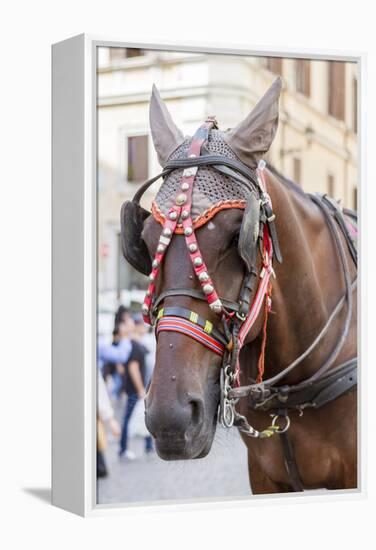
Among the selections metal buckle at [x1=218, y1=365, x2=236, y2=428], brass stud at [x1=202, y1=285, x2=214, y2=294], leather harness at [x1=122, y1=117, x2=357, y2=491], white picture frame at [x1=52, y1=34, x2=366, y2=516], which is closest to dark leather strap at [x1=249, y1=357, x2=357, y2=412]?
leather harness at [x1=122, y1=117, x2=357, y2=491]

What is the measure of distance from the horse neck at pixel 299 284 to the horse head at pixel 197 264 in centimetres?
35

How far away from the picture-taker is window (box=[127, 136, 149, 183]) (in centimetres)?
698

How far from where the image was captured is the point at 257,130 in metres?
3.66

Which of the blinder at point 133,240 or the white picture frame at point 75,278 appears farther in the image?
the white picture frame at point 75,278

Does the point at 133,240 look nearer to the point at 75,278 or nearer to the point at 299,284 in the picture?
the point at 299,284

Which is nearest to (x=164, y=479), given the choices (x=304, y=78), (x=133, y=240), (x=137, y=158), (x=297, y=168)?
(x=137, y=158)

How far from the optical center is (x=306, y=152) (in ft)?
26.9

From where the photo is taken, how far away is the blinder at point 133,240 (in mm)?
3670

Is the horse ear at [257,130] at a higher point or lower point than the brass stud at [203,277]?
higher

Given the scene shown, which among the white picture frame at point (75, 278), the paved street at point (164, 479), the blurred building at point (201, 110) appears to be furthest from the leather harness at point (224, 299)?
the paved street at point (164, 479)

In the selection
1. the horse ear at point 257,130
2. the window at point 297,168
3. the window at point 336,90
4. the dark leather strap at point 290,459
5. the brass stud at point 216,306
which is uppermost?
the window at point 336,90

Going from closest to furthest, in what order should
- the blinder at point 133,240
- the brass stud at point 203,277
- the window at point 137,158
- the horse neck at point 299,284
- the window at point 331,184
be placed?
the brass stud at point 203,277
the blinder at point 133,240
the horse neck at point 299,284
the window at point 137,158
the window at point 331,184

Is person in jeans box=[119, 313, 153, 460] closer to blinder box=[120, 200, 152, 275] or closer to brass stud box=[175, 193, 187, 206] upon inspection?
blinder box=[120, 200, 152, 275]

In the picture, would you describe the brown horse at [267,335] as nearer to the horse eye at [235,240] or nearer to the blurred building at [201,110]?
the horse eye at [235,240]
